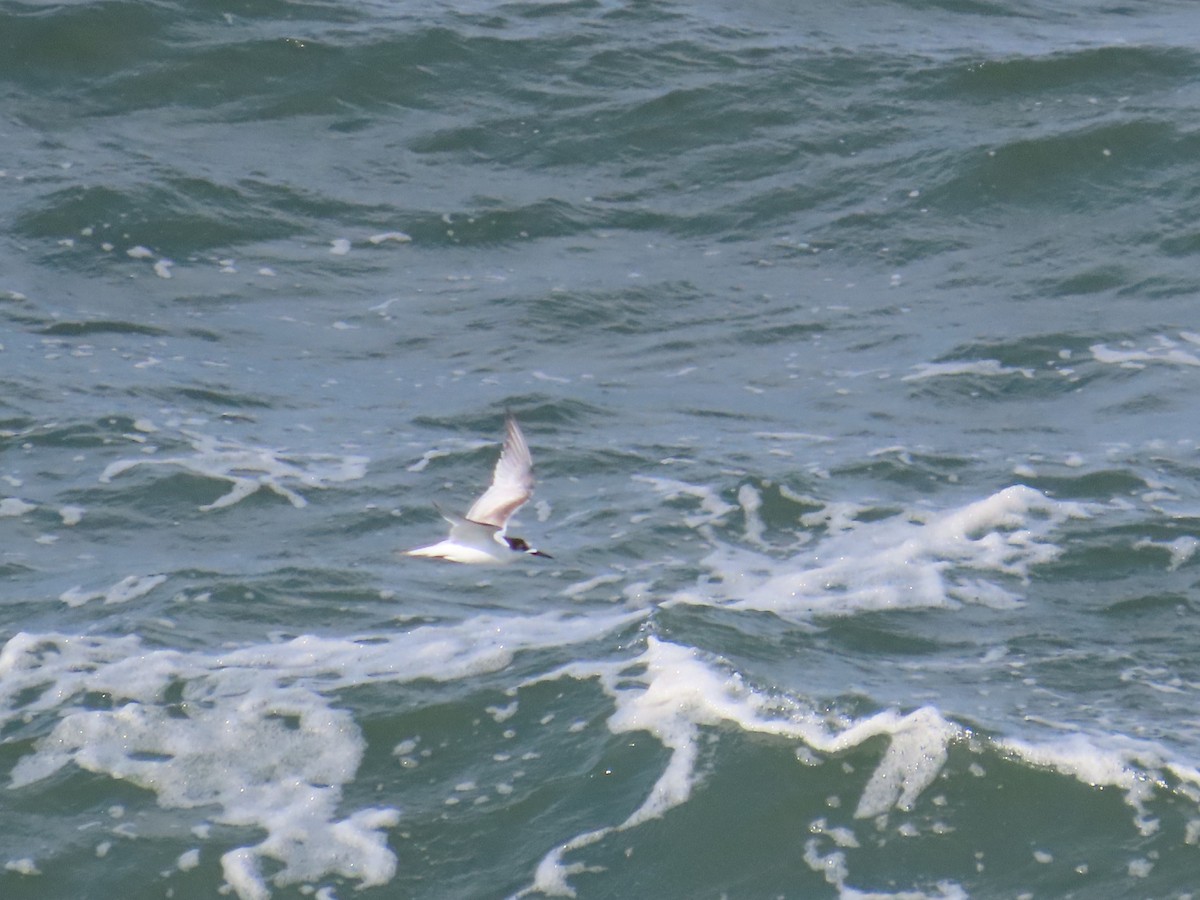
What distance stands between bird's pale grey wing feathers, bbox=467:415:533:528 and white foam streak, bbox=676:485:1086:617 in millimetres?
1239

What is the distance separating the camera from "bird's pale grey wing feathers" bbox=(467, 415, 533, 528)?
930 cm

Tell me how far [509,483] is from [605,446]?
2971 millimetres

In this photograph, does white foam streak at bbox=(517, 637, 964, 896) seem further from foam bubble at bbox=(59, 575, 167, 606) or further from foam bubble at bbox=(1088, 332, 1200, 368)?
foam bubble at bbox=(1088, 332, 1200, 368)

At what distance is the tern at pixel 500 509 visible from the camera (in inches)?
366

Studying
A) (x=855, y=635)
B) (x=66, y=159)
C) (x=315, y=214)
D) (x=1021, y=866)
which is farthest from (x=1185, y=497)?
(x=66, y=159)

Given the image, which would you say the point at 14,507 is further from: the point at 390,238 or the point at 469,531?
the point at 390,238

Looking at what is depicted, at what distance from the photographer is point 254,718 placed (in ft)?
29.0

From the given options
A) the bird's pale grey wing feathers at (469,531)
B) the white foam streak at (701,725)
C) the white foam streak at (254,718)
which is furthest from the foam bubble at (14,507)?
the white foam streak at (701,725)

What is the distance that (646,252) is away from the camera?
49.7 feet

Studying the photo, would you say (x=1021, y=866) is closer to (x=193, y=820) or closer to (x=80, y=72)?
(x=193, y=820)

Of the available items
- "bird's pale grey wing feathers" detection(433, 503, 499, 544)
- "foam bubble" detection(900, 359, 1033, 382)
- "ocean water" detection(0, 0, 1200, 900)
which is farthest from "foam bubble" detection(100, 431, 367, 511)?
"foam bubble" detection(900, 359, 1033, 382)

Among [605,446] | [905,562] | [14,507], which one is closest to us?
[905,562]

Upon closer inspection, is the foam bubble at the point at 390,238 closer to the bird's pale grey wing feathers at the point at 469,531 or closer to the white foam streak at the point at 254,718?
the white foam streak at the point at 254,718

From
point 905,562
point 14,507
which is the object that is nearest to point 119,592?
point 14,507
